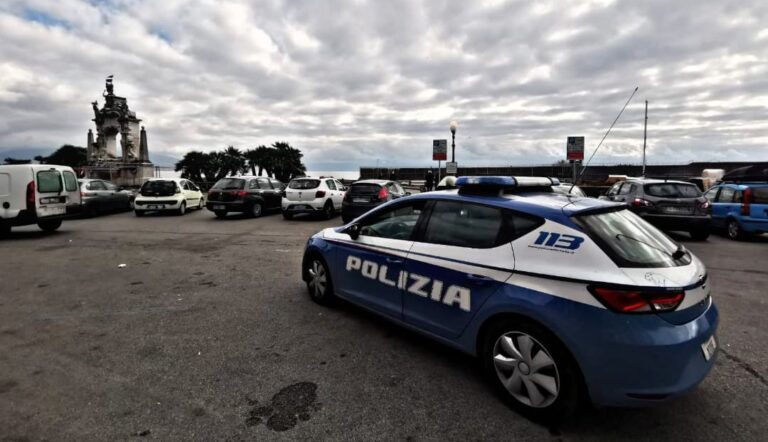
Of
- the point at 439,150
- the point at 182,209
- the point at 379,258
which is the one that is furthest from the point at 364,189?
the point at 439,150

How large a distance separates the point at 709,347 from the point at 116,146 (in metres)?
41.2

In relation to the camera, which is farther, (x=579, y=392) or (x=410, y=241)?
(x=410, y=241)

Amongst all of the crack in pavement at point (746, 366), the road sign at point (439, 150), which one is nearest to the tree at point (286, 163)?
the road sign at point (439, 150)

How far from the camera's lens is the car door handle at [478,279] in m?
2.86

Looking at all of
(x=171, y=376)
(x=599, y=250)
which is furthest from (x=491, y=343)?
(x=171, y=376)

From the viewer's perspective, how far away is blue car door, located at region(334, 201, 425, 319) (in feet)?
12.0

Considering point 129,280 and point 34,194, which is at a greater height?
point 34,194

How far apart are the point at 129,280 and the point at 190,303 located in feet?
5.98

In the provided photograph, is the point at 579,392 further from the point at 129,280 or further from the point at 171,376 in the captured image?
the point at 129,280

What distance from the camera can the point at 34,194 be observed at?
9.79m

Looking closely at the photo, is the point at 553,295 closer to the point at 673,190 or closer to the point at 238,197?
the point at 673,190

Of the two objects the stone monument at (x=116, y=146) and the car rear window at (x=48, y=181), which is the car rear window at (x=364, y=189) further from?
the stone monument at (x=116, y=146)

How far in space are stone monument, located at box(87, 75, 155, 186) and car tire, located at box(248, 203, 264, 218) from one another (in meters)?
21.0

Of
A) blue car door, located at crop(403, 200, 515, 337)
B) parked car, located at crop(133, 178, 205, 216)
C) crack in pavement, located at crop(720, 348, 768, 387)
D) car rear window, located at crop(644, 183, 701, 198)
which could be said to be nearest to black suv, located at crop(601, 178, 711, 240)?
car rear window, located at crop(644, 183, 701, 198)
